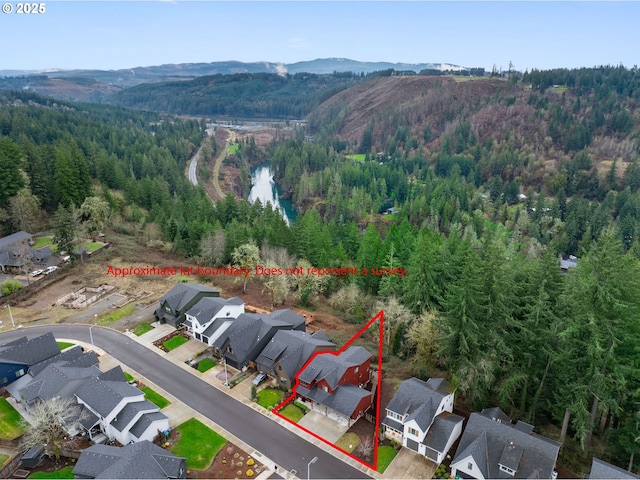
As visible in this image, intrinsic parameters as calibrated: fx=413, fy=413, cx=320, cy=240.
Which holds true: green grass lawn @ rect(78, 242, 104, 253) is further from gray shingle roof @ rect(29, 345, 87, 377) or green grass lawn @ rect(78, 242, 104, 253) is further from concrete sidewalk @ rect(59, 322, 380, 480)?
gray shingle roof @ rect(29, 345, 87, 377)

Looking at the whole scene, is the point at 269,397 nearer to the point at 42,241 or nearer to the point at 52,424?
the point at 52,424

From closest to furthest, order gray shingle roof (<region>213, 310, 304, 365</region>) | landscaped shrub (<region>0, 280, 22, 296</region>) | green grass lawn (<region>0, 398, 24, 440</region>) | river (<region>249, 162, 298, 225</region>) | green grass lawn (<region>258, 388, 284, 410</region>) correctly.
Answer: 1. green grass lawn (<region>0, 398, 24, 440</region>)
2. green grass lawn (<region>258, 388, 284, 410</region>)
3. gray shingle roof (<region>213, 310, 304, 365</region>)
4. landscaped shrub (<region>0, 280, 22, 296</region>)
5. river (<region>249, 162, 298, 225</region>)

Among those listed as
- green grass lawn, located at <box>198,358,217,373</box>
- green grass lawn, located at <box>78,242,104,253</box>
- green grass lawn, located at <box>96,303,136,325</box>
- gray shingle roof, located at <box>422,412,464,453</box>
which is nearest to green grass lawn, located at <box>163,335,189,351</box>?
green grass lawn, located at <box>198,358,217,373</box>

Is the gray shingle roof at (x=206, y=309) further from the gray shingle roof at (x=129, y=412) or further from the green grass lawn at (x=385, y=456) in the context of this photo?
the green grass lawn at (x=385, y=456)

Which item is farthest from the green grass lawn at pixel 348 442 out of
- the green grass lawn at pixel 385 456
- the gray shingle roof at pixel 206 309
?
the gray shingle roof at pixel 206 309

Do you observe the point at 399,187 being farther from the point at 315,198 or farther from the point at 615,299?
the point at 615,299

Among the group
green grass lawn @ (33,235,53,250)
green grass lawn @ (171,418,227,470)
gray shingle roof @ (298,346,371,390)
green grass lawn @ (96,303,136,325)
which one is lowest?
green grass lawn @ (171,418,227,470)

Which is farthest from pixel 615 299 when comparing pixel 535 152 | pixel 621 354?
pixel 535 152

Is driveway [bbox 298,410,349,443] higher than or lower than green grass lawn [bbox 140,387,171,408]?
lower
